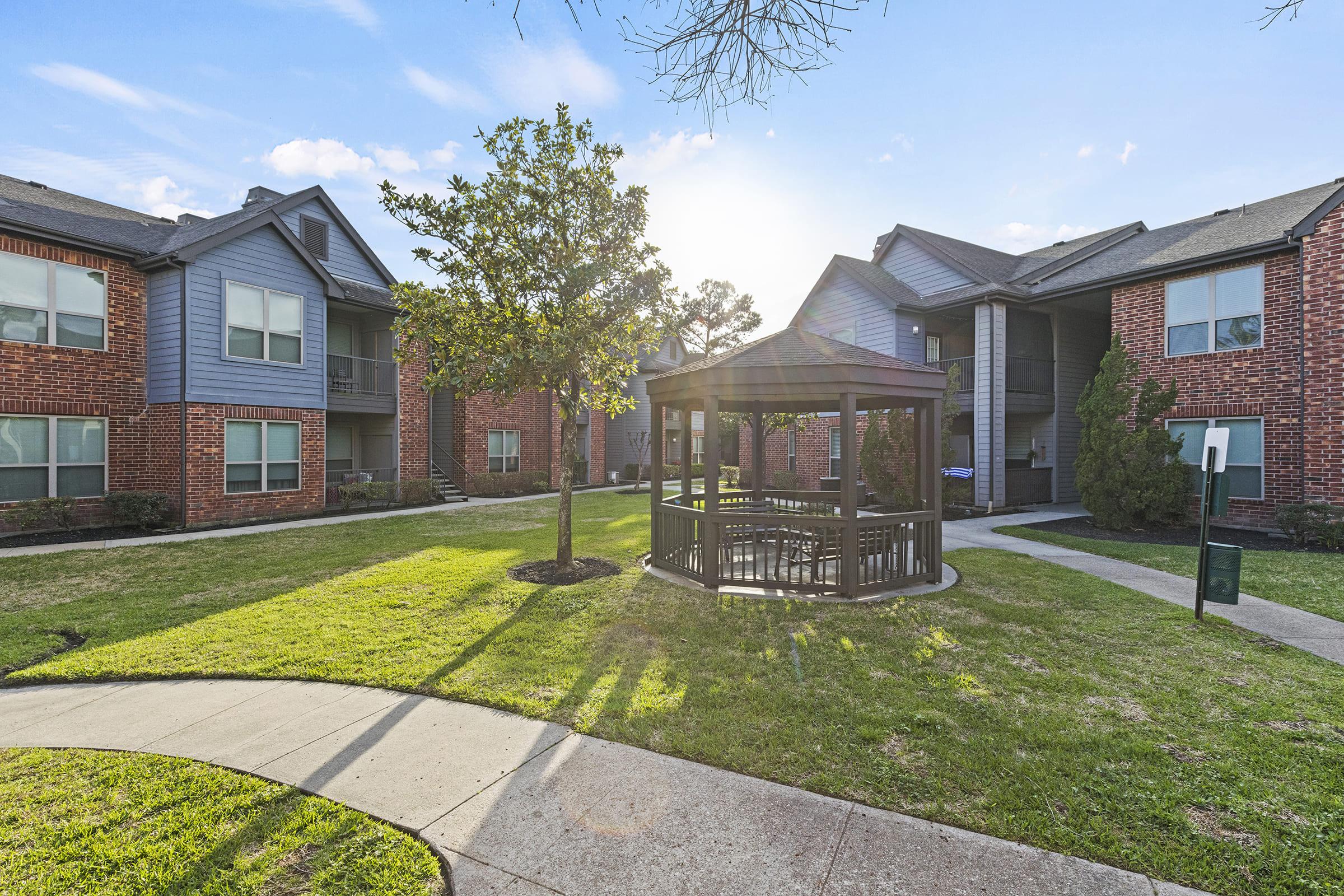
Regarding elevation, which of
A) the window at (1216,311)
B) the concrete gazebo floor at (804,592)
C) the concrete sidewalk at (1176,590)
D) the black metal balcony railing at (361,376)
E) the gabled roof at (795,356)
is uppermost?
the window at (1216,311)

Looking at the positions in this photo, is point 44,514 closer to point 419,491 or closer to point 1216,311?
point 419,491

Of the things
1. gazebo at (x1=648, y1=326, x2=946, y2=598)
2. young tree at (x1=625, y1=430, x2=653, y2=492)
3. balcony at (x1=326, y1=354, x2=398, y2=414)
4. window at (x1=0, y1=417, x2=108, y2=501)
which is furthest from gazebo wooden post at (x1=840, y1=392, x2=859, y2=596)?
young tree at (x1=625, y1=430, x2=653, y2=492)

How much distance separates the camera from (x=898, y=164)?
16.2ft

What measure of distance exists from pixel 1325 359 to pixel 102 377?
24.3 m

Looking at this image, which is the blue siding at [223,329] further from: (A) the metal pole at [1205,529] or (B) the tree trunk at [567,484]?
(A) the metal pole at [1205,529]

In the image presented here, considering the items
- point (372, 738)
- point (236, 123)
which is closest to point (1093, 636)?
point (372, 738)

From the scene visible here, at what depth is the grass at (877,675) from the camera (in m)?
2.97

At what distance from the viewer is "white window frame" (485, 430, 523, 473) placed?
21266mm

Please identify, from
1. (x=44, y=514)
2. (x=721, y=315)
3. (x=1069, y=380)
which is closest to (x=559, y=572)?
(x=44, y=514)

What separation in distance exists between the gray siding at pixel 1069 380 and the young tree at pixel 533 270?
14231mm

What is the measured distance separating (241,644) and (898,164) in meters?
7.31

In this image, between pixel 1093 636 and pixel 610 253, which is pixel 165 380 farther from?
pixel 1093 636

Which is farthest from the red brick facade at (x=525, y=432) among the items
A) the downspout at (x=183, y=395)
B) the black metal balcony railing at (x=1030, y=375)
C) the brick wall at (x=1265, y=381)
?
the brick wall at (x=1265, y=381)

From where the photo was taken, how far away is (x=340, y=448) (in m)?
18.0
